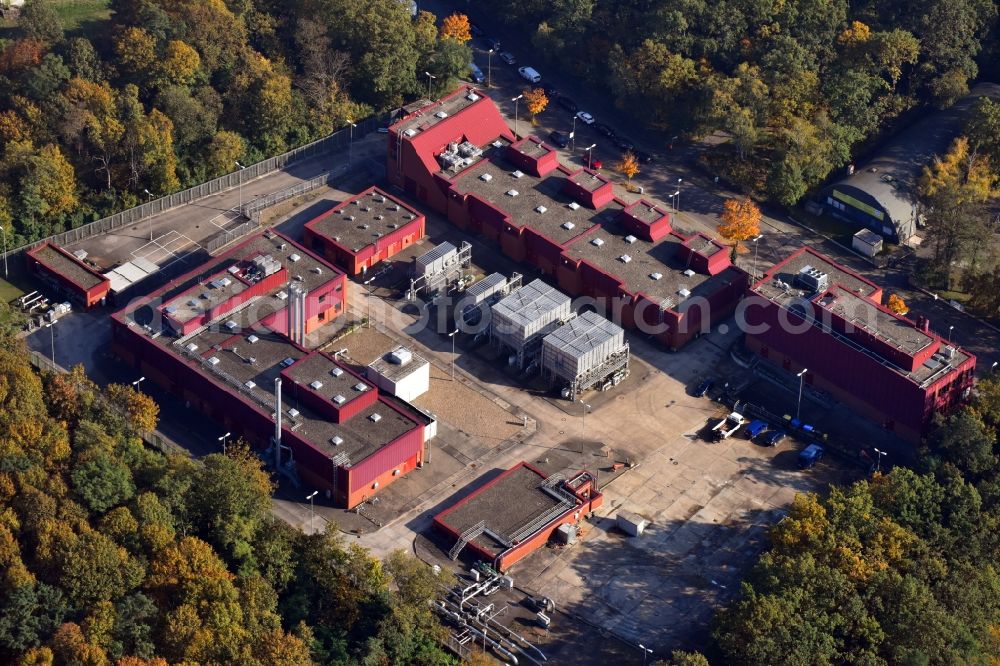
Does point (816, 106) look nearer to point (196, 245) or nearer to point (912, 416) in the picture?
point (912, 416)

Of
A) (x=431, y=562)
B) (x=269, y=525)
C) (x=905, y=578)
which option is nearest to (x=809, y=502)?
(x=905, y=578)

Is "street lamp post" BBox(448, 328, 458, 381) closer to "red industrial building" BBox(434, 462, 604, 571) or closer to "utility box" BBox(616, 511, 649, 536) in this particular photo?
"red industrial building" BBox(434, 462, 604, 571)

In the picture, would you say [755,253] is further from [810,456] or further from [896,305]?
[810,456]

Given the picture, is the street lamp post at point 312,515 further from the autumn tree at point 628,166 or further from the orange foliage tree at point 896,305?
the orange foliage tree at point 896,305

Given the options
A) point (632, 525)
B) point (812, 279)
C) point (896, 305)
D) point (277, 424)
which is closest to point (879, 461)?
point (812, 279)

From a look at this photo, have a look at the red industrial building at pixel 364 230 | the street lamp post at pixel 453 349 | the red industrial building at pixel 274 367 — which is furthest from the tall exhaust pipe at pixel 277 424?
the red industrial building at pixel 364 230

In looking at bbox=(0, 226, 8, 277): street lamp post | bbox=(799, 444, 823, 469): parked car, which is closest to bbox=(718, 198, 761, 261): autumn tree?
bbox=(799, 444, 823, 469): parked car
